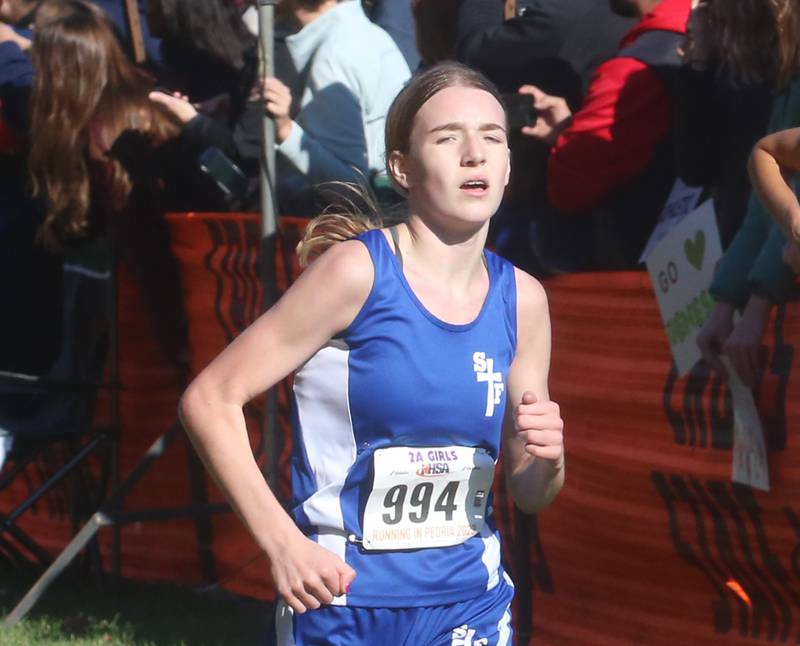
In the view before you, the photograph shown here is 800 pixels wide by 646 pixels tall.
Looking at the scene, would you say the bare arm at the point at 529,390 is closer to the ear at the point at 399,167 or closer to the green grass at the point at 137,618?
the ear at the point at 399,167

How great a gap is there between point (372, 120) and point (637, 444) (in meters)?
1.71

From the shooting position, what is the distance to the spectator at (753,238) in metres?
3.90

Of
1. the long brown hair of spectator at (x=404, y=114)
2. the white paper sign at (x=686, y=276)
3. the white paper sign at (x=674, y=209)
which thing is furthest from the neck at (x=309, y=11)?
the long brown hair of spectator at (x=404, y=114)

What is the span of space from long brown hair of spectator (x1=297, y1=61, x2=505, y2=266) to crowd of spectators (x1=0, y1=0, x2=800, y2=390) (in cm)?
82

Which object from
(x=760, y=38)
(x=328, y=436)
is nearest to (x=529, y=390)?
(x=328, y=436)

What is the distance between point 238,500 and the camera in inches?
120

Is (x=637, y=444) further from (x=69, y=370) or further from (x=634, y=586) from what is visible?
(x=69, y=370)

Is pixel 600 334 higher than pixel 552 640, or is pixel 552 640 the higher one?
pixel 600 334

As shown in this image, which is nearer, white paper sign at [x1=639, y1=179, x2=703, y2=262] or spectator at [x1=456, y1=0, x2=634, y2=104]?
white paper sign at [x1=639, y1=179, x2=703, y2=262]

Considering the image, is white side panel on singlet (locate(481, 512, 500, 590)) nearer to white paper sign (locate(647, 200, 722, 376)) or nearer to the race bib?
the race bib

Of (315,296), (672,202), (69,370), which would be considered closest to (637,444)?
(672,202)

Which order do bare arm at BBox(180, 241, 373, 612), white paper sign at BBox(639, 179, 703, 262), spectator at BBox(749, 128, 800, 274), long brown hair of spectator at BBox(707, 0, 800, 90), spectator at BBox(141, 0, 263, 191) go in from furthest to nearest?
spectator at BBox(141, 0, 263, 191) → white paper sign at BBox(639, 179, 703, 262) → long brown hair of spectator at BBox(707, 0, 800, 90) → spectator at BBox(749, 128, 800, 274) → bare arm at BBox(180, 241, 373, 612)

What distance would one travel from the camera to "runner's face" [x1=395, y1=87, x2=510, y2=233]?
3.21 m

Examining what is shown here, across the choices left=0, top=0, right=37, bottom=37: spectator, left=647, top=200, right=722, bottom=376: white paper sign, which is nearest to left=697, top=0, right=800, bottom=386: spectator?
left=647, top=200, right=722, bottom=376: white paper sign
